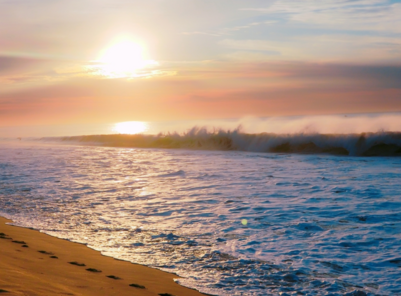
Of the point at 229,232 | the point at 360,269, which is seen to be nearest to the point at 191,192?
the point at 229,232

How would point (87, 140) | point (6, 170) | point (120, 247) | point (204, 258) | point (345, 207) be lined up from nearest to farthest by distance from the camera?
point (204, 258), point (120, 247), point (345, 207), point (6, 170), point (87, 140)

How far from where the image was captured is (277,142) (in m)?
26.1

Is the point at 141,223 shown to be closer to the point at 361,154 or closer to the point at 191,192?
the point at 191,192

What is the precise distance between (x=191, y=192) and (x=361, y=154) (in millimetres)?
15428

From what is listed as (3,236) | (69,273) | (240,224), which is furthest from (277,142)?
(69,273)

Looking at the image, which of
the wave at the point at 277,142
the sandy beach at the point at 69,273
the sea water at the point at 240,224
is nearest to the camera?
the sandy beach at the point at 69,273

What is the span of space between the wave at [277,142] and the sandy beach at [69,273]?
65.8ft

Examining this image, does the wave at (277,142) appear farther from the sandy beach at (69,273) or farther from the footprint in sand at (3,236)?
the footprint in sand at (3,236)

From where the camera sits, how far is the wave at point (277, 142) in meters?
22.3

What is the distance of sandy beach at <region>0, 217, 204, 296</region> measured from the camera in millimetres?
3467

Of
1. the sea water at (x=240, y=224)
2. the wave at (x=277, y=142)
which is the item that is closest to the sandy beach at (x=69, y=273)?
the sea water at (x=240, y=224)

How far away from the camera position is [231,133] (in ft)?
95.1

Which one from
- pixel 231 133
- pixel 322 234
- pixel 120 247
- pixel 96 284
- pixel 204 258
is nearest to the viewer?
pixel 96 284

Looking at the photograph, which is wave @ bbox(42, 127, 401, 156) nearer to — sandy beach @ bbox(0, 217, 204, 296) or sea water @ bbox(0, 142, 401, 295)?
sea water @ bbox(0, 142, 401, 295)
